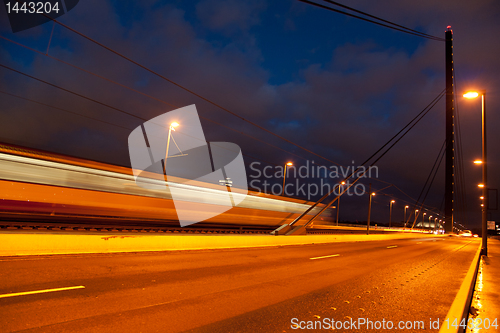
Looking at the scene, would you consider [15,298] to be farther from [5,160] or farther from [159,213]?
[159,213]

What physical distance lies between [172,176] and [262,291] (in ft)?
34.2

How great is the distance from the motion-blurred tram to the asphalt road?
3469 mm

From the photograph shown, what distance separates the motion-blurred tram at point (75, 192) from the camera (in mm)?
10414

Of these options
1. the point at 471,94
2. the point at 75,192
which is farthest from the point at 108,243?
the point at 471,94

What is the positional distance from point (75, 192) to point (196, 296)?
28.3ft

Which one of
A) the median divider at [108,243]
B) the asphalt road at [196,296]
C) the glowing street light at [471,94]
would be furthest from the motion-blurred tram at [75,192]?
the glowing street light at [471,94]

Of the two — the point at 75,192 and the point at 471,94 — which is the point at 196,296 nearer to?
the point at 75,192

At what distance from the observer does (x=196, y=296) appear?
584cm

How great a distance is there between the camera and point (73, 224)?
12.7 m

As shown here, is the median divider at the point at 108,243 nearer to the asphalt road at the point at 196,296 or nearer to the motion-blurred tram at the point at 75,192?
the asphalt road at the point at 196,296

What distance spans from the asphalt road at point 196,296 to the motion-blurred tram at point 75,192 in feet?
11.4

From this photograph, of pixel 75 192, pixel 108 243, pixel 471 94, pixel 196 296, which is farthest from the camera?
pixel 471 94

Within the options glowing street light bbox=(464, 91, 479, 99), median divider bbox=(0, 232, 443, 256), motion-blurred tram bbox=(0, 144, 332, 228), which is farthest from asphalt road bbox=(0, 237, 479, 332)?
glowing street light bbox=(464, 91, 479, 99)

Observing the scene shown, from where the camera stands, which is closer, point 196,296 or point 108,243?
point 196,296
